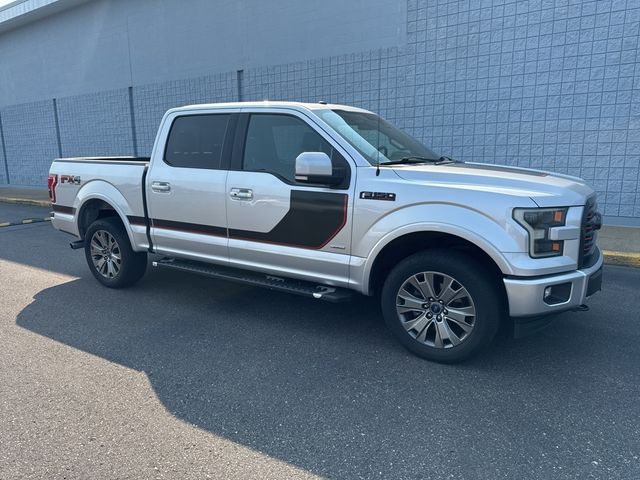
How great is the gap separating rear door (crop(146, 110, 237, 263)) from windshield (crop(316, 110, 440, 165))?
3.58 ft

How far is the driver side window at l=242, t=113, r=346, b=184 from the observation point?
169 inches

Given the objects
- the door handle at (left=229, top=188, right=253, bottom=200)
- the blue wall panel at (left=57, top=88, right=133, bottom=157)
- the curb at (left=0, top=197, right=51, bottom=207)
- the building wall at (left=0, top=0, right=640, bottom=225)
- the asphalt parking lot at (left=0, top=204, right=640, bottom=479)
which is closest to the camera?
the asphalt parking lot at (left=0, top=204, right=640, bottom=479)

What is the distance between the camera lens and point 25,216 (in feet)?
40.5

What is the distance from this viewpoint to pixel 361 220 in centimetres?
392

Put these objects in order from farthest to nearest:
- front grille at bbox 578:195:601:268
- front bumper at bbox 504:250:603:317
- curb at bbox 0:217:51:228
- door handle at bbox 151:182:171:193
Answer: curb at bbox 0:217:51:228
door handle at bbox 151:182:171:193
front grille at bbox 578:195:601:268
front bumper at bbox 504:250:603:317

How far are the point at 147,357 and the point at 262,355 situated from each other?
3.02 ft

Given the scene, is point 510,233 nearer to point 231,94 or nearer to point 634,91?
point 634,91

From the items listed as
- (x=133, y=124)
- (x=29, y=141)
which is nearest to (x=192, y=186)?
(x=133, y=124)

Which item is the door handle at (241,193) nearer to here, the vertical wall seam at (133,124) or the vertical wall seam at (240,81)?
the vertical wall seam at (240,81)

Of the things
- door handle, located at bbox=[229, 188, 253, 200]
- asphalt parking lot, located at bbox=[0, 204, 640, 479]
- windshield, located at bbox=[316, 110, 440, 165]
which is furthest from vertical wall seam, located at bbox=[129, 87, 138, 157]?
windshield, located at bbox=[316, 110, 440, 165]

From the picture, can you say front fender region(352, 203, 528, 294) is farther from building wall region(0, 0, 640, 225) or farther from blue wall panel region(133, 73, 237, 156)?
blue wall panel region(133, 73, 237, 156)

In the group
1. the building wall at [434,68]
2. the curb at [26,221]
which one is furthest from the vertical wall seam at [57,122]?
the curb at [26,221]

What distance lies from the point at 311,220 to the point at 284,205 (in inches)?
11.5

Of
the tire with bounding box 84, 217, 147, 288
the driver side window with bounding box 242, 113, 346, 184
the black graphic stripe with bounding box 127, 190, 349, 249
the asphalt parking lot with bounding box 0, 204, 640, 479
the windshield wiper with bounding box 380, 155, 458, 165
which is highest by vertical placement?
the driver side window with bounding box 242, 113, 346, 184
